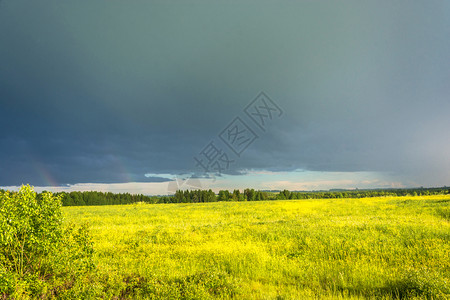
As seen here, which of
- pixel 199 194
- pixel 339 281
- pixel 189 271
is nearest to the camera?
pixel 339 281

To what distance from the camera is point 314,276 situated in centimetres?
878

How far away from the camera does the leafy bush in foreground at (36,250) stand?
6.04 metres

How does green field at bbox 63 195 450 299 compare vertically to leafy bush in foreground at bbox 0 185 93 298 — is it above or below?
below

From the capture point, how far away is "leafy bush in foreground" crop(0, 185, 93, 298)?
6.04 m

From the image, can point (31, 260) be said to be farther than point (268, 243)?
No

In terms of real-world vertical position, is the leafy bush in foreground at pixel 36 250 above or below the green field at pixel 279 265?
above

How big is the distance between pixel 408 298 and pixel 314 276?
2.96 metres

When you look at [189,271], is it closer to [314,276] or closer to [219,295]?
[219,295]

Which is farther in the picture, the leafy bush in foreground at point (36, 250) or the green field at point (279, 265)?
the green field at point (279, 265)

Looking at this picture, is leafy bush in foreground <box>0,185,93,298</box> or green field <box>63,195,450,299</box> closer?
leafy bush in foreground <box>0,185,93,298</box>

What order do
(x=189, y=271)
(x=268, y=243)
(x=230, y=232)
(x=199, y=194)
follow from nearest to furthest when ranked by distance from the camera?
(x=189, y=271)
(x=268, y=243)
(x=230, y=232)
(x=199, y=194)

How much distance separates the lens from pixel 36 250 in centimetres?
686

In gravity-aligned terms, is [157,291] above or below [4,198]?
below

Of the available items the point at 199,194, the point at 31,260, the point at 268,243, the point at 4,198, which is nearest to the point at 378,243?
the point at 268,243
